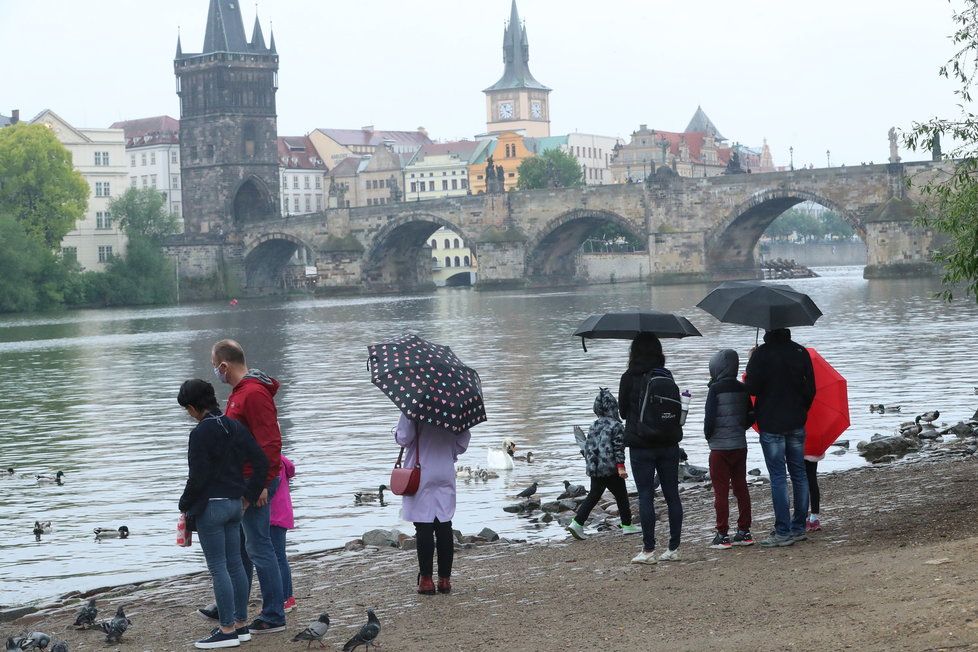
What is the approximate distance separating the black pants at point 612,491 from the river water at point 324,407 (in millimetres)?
1040

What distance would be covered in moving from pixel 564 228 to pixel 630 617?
81262 millimetres

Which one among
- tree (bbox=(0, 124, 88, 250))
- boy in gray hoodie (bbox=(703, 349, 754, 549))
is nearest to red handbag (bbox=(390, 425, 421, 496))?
boy in gray hoodie (bbox=(703, 349, 754, 549))

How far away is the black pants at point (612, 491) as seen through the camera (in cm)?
1065

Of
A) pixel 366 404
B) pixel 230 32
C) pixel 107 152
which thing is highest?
pixel 230 32

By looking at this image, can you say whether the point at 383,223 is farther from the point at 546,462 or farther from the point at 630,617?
the point at 630,617

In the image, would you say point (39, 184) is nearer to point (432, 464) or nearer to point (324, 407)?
point (324, 407)

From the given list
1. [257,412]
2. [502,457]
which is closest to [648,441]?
[257,412]

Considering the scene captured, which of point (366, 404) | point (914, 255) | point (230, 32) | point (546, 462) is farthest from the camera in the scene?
point (230, 32)

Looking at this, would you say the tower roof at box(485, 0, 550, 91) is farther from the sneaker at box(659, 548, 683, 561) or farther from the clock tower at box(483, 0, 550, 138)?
the sneaker at box(659, 548, 683, 561)

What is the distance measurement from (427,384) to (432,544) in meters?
1.04

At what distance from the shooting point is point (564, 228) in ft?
292

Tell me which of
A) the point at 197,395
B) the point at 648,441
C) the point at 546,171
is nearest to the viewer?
the point at 197,395

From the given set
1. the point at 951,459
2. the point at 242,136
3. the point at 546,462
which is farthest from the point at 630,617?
the point at 242,136

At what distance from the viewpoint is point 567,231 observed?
90125 mm
